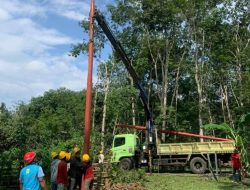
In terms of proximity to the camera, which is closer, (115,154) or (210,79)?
(115,154)

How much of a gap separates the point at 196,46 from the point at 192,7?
3922 millimetres

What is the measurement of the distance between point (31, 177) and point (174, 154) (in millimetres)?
19358

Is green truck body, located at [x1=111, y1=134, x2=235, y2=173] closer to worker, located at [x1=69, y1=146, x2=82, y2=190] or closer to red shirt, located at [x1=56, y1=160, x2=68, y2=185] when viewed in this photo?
worker, located at [x1=69, y1=146, x2=82, y2=190]

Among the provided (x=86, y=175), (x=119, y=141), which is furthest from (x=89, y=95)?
(x=119, y=141)

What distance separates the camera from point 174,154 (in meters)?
25.6

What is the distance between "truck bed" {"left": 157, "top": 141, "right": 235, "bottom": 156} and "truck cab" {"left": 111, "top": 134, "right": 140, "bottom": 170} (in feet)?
6.99

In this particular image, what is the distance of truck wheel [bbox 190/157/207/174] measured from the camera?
80.2 feet

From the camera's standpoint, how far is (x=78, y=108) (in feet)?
173

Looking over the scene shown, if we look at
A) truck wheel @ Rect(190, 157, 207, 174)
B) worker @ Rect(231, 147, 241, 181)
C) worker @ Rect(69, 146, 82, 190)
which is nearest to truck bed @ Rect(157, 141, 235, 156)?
truck wheel @ Rect(190, 157, 207, 174)

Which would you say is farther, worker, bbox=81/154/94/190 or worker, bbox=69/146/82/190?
worker, bbox=69/146/82/190

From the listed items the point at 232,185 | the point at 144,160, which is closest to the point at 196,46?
the point at 144,160

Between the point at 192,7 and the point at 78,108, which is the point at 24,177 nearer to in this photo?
the point at 192,7

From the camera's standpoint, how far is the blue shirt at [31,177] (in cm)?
698

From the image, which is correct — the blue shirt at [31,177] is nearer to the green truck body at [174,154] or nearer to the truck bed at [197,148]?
the green truck body at [174,154]
